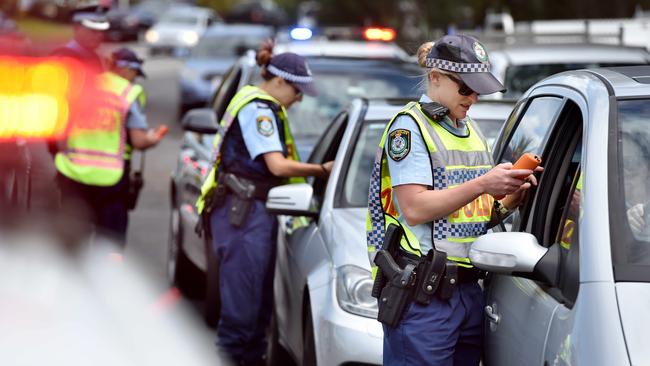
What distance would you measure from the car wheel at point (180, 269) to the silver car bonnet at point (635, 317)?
624 cm

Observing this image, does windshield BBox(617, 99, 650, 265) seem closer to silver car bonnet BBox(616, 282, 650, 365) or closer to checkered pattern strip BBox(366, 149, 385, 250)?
silver car bonnet BBox(616, 282, 650, 365)

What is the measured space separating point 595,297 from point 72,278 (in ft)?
18.0

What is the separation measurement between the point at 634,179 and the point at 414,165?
0.76 m

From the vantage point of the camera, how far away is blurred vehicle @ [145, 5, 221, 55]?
4275 cm

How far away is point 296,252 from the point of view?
22.5ft

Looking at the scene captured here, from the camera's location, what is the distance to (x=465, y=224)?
445cm

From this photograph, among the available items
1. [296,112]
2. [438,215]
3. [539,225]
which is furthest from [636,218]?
[296,112]

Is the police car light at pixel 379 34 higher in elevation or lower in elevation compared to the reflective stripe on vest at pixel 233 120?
lower

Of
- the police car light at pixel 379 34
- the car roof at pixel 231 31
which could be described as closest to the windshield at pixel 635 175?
the police car light at pixel 379 34

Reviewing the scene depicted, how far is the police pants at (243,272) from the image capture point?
718cm

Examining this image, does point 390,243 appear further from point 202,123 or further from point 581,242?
point 202,123

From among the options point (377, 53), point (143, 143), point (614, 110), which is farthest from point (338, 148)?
point (377, 53)

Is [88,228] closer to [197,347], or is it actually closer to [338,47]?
[197,347]

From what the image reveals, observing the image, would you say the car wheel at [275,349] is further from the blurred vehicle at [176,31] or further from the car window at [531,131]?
the blurred vehicle at [176,31]
